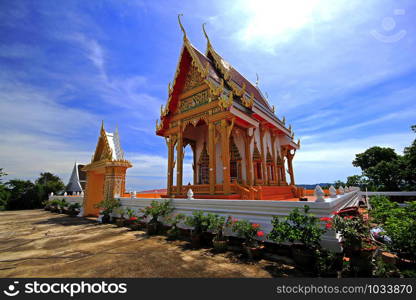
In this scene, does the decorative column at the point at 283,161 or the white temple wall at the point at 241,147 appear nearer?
the white temple wall at the point at 241,147

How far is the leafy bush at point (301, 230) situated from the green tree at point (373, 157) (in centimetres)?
2996

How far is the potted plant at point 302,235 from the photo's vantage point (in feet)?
10.8

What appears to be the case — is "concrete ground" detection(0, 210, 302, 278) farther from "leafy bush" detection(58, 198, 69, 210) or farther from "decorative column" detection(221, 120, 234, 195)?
"leafy bush" detection(58, 198, 69, 210)

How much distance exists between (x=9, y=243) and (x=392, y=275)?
9920 mm

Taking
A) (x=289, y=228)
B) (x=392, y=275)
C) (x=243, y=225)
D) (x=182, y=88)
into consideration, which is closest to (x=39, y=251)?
(x=243, y=225)

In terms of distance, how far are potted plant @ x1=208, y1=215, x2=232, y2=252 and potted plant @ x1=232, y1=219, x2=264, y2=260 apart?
468 millimetres

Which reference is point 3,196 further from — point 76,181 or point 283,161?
point 283,161

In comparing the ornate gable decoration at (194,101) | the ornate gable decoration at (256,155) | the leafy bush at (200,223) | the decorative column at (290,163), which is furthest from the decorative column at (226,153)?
the decorative column at (290,163)

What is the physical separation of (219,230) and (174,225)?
2.02 meters

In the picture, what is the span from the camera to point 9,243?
241 inches

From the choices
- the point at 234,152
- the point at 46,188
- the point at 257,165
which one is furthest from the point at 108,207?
the point at 46,188

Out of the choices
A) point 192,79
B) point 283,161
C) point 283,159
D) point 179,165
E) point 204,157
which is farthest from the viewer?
point 283,159

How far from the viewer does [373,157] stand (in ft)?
89.9

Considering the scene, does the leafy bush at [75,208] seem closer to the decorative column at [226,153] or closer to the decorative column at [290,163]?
the decorative column at [226,153]
